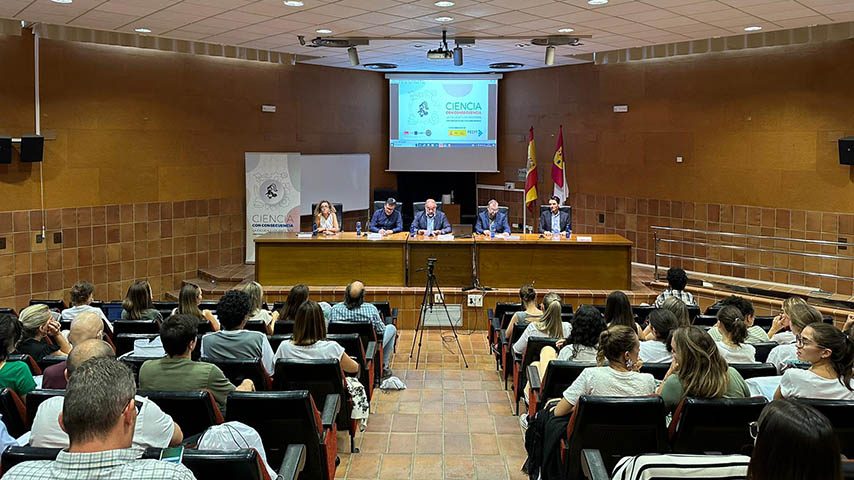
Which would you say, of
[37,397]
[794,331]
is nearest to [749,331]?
[794,331]

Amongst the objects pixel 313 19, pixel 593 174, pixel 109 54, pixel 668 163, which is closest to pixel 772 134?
pixel 668 163

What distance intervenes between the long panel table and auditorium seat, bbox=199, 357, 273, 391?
4.62 meters

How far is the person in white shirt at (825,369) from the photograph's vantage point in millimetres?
3412

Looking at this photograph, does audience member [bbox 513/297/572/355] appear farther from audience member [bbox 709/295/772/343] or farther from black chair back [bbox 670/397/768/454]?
black chair back [bbox 670/397/768/454]

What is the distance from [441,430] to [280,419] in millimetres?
2026

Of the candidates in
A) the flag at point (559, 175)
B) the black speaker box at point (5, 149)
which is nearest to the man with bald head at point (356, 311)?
the black speaker box at point (5, 149)

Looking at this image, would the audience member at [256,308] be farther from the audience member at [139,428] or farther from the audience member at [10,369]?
the audience member at [139,428]

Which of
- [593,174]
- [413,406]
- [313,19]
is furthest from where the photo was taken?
[593,174]

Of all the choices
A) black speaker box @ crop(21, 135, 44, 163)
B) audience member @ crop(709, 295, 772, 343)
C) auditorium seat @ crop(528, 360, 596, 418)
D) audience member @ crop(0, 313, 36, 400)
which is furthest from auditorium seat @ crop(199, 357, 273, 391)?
black speaker box @ crop(21, 135, 44, 163)

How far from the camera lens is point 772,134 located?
31.7ft

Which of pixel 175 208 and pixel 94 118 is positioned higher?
pixel 94 118

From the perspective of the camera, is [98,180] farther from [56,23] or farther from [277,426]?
[277,426]

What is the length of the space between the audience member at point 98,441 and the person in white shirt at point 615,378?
2151 millimetres

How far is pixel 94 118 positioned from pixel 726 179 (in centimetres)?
853
